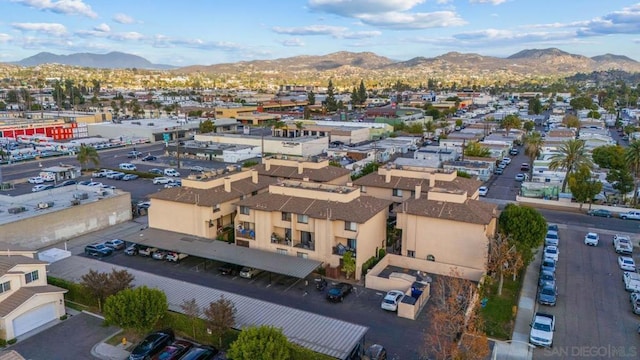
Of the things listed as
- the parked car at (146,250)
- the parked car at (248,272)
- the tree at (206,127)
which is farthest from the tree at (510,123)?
the parked car at (146,250)

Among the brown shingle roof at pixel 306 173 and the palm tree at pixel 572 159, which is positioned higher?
the palm tree at pixel 572 159

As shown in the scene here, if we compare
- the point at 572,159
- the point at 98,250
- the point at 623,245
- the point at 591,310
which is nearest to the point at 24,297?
the point at 98,250

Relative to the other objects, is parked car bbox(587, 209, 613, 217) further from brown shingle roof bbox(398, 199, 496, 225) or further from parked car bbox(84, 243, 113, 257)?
parked car bbox(84, 243, 113, 257)

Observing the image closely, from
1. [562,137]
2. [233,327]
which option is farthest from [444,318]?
[562,137]

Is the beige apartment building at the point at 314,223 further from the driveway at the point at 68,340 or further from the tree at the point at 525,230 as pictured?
the driveway at the point at 68,340

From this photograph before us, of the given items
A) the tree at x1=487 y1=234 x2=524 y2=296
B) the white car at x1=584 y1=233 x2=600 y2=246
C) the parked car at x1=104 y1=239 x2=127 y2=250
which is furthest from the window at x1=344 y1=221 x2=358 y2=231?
the white car at x1=584 y1=233 x2=600 y2=246

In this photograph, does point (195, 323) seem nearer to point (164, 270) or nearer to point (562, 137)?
point (164, 270)

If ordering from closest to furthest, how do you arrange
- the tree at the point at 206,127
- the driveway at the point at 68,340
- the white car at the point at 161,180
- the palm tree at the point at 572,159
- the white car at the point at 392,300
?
1. the driveway at the point at 68,340
2. the white car at the point at 392,300
3. the palm tree at the point at 572,159
4. the white car at the point at 161,180
5. the tree at the point at 206,127
